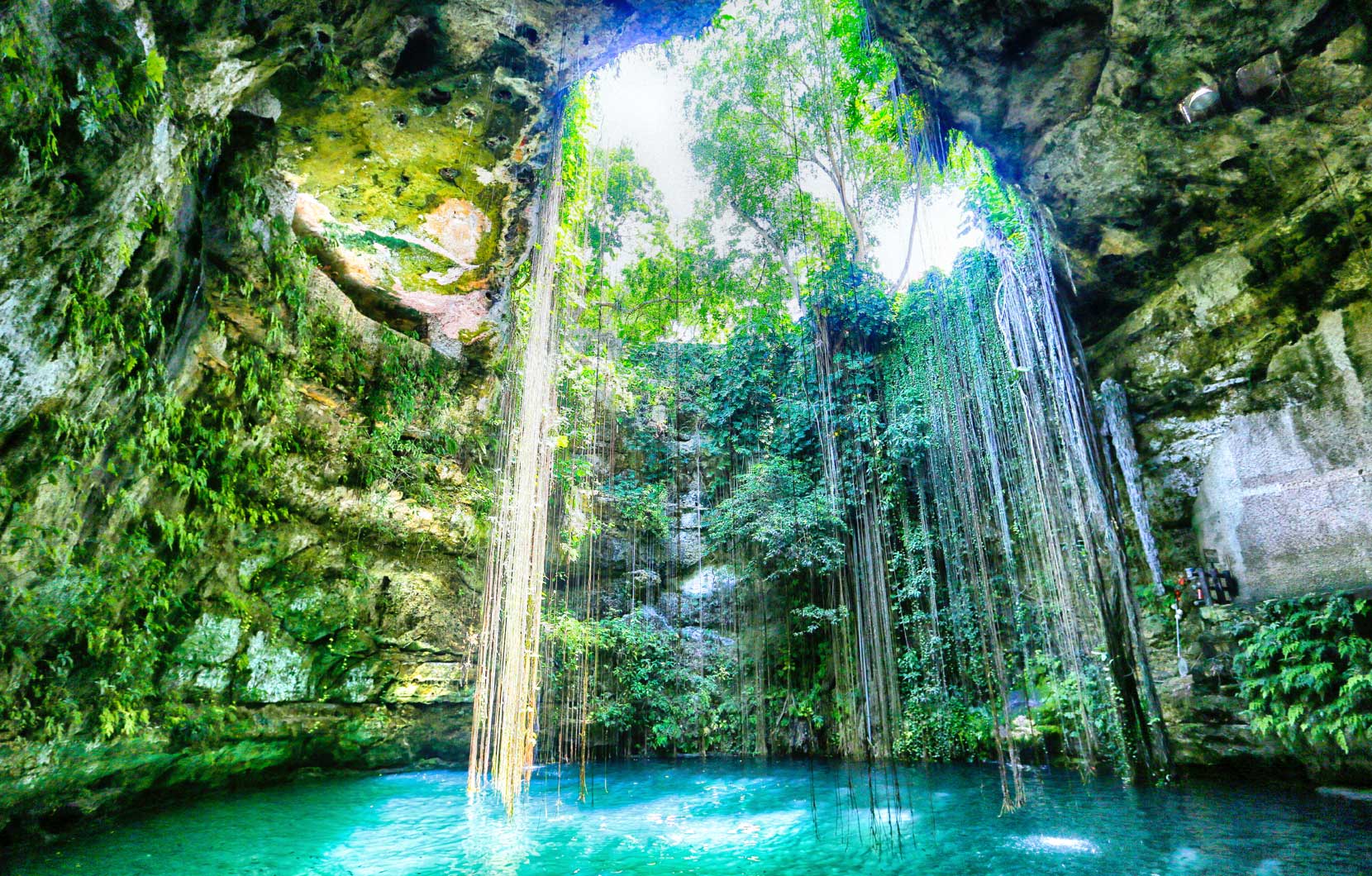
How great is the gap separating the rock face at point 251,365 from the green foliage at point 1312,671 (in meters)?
6.84

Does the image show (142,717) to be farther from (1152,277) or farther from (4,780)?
(1152,277)

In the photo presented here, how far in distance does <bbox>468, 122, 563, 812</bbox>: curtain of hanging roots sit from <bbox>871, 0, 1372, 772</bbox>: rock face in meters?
3.85

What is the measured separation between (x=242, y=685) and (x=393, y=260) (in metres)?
3.88

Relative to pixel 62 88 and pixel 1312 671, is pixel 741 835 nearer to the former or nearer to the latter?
pixel 1312 671

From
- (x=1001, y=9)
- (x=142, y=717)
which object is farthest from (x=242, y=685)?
(x=1001, y=9)

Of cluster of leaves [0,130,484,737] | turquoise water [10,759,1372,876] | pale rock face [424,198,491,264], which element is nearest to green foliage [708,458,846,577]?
turquoise water [10,759,1372,876]

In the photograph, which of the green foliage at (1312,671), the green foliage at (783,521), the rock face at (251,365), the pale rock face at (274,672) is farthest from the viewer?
the green foliage at (783,521)

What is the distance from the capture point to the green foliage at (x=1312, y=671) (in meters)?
4.74

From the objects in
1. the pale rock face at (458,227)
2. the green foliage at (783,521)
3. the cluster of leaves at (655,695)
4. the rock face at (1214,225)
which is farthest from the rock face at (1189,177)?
the cluster of leaves at (655,695)

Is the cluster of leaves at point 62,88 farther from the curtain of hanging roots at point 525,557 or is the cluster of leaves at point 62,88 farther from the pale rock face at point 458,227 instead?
the curtain of hanging roots at point 525,557

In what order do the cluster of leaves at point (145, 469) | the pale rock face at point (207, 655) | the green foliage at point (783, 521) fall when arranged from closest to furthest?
the cluster of leaves at point (145, 469) → the pale rock face at point (207, 655) → the green foliage at point (783, 521)

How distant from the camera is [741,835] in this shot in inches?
192

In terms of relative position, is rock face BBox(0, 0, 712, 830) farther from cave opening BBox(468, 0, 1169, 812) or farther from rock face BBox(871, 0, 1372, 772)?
rock face BBox(871, 0, 1372, 772)

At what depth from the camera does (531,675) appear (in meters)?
5.13
